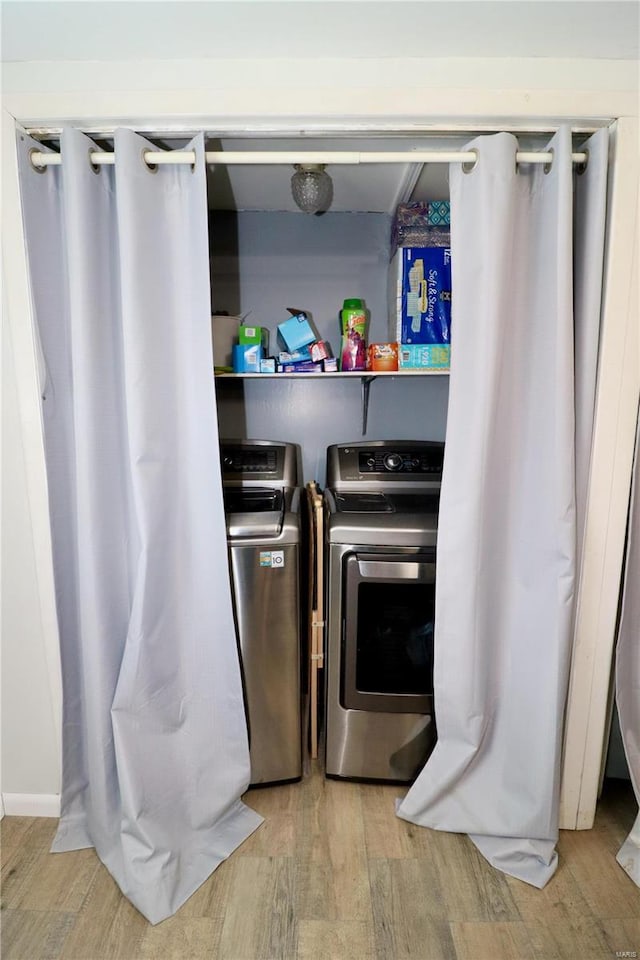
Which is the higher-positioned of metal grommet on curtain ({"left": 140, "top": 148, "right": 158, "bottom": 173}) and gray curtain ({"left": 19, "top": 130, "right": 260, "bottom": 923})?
metal grommet on curtain ({"left": 140, "top": 148, "right": 158, "bottom": 173})

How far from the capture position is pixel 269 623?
1.68 meters

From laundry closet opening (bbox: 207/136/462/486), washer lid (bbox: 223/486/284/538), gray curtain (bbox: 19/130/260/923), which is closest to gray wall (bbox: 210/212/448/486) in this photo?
laundry closet opening (bbox: 207/136/462/486)

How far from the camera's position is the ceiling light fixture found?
1738mm

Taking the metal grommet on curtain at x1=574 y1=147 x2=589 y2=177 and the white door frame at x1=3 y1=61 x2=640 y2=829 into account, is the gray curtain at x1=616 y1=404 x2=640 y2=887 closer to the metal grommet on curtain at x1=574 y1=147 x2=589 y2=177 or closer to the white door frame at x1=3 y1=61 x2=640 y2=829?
the white door frame at x1=3 y1=61 x2=640 y2=829

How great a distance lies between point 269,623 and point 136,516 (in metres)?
0.56

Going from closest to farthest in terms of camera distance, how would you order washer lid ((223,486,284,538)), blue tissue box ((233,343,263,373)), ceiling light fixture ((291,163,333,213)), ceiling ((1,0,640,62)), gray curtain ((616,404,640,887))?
ceiling ((1,0,640,62)) < gray curtain ((616,404,640,887)) < washer lid ((223,486,284,538)) < ceiling light fixture ((291,163,333,213)) < blue tissue box ((233,343,263,373))

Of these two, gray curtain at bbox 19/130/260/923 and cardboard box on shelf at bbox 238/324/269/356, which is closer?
gray curtain at bbox 19/130/260/923

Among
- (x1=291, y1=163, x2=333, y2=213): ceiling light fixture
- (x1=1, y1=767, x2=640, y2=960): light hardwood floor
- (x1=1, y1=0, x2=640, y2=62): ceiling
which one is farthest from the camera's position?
(x1=291, y1=163, x2=333, y2=213): ceiling light fixture

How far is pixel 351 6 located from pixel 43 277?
98 centimetres

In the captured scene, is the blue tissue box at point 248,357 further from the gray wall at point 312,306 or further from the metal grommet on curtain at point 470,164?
the metal grommet on curtain at point 470,164

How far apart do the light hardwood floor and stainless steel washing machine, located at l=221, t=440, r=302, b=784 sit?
0.64 feet

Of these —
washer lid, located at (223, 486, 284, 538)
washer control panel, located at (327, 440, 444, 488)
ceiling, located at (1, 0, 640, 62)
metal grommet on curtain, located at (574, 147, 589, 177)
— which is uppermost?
ceiling, located at (1, 0, 640, 62)

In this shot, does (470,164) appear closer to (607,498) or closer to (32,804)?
(607,498)

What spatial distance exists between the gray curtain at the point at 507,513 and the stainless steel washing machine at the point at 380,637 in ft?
0.56
